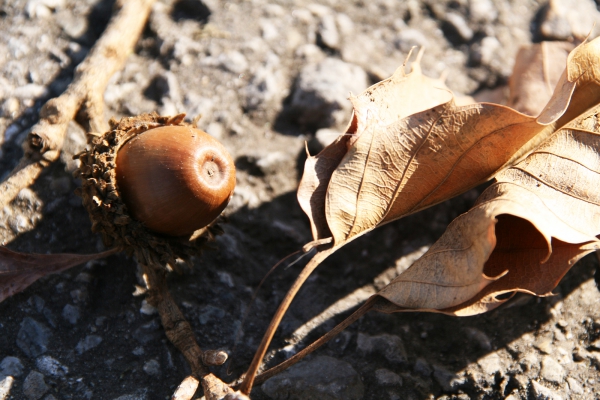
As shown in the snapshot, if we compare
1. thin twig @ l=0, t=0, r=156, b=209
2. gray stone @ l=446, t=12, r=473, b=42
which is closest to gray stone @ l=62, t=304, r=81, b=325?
thin twig @ l=0, t=0, r=156, b=209

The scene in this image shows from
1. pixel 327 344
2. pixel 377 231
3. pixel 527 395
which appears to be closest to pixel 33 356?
pixel 327 344

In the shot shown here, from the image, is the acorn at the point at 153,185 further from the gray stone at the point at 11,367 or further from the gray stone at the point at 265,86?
the gray stone at the point at 265,86

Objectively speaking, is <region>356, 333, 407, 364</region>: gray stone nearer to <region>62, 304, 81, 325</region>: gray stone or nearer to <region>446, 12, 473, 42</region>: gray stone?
<region>62, 304, 81, 325</region>: gray stone

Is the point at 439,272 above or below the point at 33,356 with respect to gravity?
above

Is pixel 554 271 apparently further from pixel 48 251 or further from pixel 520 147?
pixel 48 251

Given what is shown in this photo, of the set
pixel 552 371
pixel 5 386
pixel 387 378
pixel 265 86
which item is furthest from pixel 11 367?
pixel 552 371

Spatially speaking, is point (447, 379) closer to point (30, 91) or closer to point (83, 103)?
point (83, 103)

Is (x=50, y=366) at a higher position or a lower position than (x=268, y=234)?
lower
